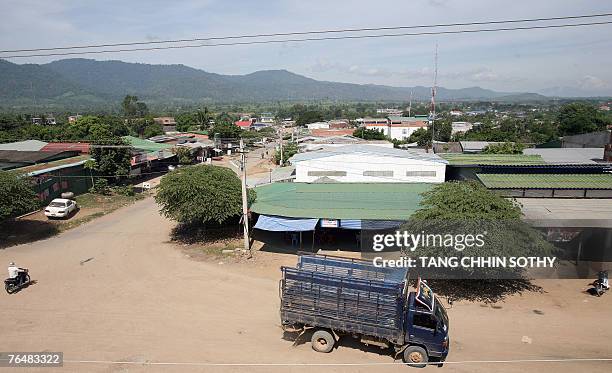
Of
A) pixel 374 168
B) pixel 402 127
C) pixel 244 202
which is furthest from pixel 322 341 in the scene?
pixel 402 127

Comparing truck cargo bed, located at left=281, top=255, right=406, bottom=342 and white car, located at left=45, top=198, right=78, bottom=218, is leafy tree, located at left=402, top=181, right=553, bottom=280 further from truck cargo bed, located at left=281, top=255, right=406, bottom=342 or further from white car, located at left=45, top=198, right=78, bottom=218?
white car, located at left=45, top=198, right=78, bottom=218

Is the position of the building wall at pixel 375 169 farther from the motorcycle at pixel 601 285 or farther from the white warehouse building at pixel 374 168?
the motorcycle at pixel 601 285

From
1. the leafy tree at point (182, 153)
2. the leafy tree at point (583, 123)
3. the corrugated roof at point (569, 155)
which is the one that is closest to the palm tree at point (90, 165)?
the leafy tree at point (182, 153)

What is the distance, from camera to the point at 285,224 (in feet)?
61.9

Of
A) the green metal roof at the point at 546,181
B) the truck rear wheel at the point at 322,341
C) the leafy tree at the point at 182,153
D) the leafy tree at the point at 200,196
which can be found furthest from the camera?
the leafy tree at the point at 182,153

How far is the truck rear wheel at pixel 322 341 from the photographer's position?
10.9 meters

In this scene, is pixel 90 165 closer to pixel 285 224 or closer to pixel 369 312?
pixel 285 224

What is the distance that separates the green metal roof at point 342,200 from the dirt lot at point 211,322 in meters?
2.72

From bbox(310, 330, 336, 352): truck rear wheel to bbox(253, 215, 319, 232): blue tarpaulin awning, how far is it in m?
7.38

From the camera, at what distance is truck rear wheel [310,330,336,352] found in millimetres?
10938

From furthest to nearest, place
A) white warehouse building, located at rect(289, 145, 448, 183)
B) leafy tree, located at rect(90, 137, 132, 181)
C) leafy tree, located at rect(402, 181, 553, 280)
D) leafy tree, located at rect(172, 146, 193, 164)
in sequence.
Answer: leafy tree, located at rect(172, 146, 193, 164), leafy tree, located at rect(90, 137, 132, 181), white warehouse building, located at rect(289, 145, 448, 183), leafy tree, located at rect(402, 181, 553, 280)

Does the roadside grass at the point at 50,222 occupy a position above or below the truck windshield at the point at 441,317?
below

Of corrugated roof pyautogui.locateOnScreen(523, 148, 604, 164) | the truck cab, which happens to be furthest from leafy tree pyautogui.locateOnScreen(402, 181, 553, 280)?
corrugated roof pyautogui.locateOnScreen(523, 148, 604, 164)

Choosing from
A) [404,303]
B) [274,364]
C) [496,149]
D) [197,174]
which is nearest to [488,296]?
[404,303]
